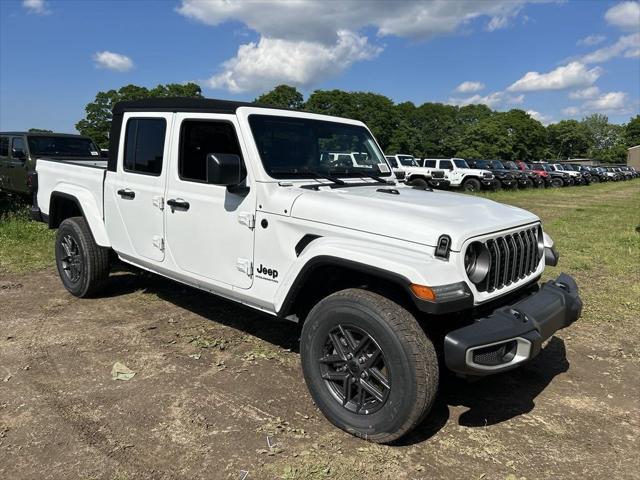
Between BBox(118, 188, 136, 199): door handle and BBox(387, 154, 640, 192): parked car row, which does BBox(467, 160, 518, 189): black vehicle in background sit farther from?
BBox(118, 188, 136, 199): door handle

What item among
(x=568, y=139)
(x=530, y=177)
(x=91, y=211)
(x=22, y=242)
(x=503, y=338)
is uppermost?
(x=568, y=139)

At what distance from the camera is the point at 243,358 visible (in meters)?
4.16

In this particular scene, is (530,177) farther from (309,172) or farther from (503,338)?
(503,338)

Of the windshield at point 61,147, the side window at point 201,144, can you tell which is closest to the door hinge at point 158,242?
the side window at point 201,144

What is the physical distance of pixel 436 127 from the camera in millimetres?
92750

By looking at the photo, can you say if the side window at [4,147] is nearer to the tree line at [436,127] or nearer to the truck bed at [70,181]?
the truck bed at [70,181]

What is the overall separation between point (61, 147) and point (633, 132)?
119 meters

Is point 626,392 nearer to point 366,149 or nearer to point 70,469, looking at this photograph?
point 366,149

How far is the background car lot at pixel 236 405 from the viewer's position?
9.32ft

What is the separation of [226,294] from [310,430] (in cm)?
126

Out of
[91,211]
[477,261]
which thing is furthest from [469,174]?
[477,261]

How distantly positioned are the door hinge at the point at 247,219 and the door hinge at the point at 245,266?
257 millimetres

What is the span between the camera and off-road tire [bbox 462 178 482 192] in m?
23.2

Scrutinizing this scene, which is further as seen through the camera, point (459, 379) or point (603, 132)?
point (603, 132)
